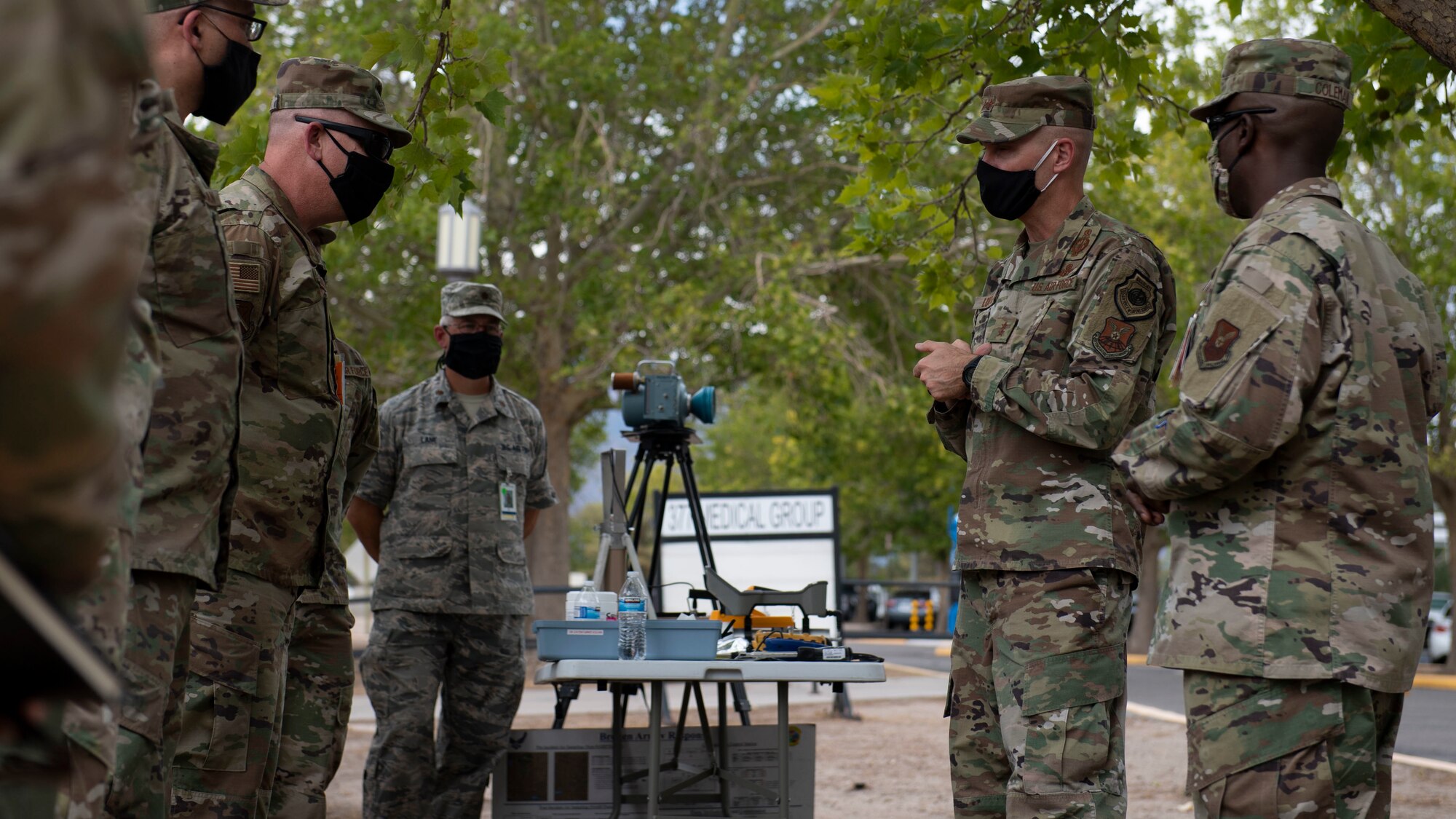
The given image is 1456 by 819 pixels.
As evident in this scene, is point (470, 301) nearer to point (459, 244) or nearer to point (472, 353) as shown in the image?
point (472, 353)

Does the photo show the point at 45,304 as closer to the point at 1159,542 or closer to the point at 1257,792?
the point at 1257,792

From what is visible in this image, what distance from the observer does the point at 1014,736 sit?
127 inches

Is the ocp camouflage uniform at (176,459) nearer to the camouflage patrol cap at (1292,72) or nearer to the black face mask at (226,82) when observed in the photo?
the black face mask at (226,82)

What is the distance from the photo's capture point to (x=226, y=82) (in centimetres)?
280

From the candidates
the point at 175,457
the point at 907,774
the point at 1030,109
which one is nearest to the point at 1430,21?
the point at 1030,109

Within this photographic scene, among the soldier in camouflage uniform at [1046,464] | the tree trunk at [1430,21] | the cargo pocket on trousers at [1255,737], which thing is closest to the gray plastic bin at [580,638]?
the soldier in camouflage uniform at [1046,464]

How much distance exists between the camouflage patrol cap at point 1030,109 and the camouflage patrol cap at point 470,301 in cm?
262

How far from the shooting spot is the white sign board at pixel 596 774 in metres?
5.04

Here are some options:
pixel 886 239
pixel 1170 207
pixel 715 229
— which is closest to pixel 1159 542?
pixel 1170 207

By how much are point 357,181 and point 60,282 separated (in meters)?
2.75

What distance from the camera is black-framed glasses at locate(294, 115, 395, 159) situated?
3736 mm

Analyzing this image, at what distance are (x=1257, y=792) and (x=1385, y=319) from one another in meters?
0.94

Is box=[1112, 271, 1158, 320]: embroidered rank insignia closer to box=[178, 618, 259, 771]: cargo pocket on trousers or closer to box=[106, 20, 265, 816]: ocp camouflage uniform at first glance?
box=[106, 20, 265, 816]: ocp camouflage uniform

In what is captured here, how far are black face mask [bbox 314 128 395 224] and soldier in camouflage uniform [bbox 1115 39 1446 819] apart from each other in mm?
2215
